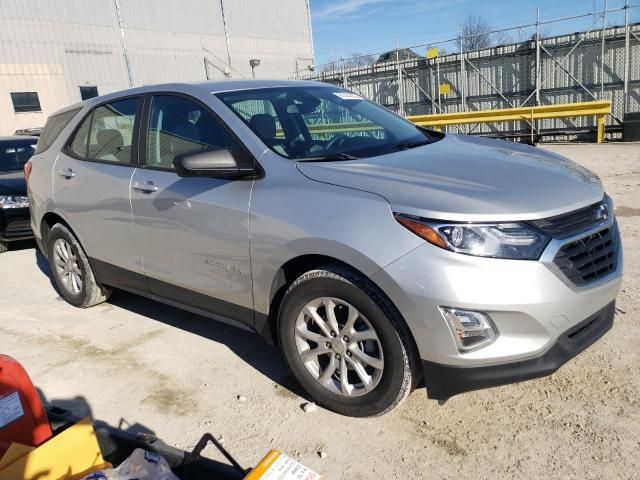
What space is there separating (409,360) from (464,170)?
39.3 inches

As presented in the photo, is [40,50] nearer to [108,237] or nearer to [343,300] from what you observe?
[108,237]

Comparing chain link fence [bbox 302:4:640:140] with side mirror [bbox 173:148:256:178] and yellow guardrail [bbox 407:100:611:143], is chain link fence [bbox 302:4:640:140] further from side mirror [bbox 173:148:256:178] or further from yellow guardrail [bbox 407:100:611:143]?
side mirror [bbox 173:148:256:178]

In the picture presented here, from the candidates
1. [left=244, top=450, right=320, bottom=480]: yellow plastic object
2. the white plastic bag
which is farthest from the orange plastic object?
[left=244, top=450, right=320, bottom=480]: yellow plastic object

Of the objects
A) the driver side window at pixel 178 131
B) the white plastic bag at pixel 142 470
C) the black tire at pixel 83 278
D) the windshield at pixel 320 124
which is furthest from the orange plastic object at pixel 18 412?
the black tire at pixel 83 278

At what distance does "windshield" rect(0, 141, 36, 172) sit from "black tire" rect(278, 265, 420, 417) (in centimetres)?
655

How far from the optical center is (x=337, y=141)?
3.40 m

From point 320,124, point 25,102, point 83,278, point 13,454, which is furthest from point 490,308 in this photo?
point 25,102

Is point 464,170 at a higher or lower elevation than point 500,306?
higher

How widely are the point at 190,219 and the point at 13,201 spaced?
15.4 feet

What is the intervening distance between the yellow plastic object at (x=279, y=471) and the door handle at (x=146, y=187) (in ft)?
6.87

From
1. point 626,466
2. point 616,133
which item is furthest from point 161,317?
point 616,133

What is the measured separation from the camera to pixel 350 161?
302cm

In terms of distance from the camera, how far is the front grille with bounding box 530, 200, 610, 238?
2.46 metres

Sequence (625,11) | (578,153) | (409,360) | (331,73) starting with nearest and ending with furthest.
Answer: (409,360) → (578,153) → (625,11) → (331,73)
